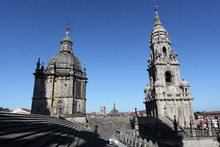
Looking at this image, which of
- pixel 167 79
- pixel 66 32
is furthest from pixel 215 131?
pixel 66 32

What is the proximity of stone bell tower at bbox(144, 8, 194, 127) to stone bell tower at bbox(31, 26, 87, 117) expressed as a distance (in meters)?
18.7

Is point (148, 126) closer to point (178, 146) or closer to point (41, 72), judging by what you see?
point (178, 146)

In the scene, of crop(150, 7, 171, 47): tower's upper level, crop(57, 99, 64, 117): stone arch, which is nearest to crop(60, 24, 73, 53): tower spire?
crop(57, 99, 64, 117): stone arch

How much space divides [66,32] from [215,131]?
1567 inches

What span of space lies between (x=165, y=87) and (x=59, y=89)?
26454 millimetres

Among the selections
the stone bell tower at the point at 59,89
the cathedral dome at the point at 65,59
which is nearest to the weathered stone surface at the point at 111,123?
the stone bell tower at the point at 59,89

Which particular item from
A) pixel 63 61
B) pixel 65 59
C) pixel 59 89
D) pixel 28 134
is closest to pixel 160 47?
pixel 65 59

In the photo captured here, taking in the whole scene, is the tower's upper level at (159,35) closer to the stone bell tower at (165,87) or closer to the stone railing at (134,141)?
the stone bell tower at (165,87)

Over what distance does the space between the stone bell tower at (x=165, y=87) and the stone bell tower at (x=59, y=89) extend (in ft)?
61.4

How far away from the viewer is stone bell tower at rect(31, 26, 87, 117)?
28344 mm

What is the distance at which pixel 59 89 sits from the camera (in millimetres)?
29750

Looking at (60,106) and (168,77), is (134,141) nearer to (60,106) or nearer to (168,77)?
(60,106)

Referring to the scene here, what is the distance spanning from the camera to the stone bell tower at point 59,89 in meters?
28.3

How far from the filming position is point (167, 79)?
43.0m
